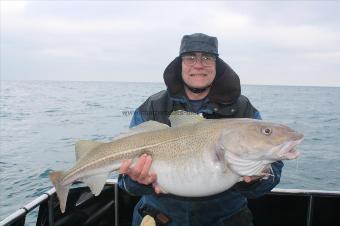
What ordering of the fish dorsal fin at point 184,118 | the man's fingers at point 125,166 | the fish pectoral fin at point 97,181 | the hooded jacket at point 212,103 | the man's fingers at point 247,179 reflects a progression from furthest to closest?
the hooded jacket at point 212,103 < the fish pectoral fin at point 97,181 < the fish dorsal fin at point 184,118 < the man's fingers at point 125,166 < the man's fingers at point 247,179

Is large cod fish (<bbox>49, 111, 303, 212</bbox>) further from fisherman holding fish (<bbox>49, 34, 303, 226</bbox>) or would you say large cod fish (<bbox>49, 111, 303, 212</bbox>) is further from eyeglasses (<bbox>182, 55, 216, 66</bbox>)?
eyeglasses (<bbox>182, 55, 216, 66</bbox>)

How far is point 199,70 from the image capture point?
4.26 meters

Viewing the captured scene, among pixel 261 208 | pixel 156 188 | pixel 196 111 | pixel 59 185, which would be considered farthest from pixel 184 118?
pixel 261 208

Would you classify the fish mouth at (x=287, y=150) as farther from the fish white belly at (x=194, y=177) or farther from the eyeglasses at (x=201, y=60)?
the eyeglasses at (x=201, y=60)

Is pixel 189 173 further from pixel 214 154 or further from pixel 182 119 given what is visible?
pixel 182 119

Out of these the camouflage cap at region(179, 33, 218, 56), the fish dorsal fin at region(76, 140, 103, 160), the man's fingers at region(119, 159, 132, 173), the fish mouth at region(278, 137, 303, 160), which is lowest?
the man's fingers at region(119, 159, 132, 173)

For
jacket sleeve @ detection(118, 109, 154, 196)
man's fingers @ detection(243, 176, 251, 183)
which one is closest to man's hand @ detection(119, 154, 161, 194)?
jacket sleeve @ detection(118, 109, 154, 196)

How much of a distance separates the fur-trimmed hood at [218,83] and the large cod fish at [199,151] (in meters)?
0.68

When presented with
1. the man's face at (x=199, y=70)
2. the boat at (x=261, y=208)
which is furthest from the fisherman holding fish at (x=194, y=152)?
the boat at (x=261, y=208)

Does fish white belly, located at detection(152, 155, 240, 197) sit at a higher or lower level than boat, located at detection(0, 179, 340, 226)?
higher

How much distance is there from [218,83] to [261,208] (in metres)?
2.38

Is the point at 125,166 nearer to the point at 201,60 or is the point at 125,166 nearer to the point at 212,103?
the point at 212,103

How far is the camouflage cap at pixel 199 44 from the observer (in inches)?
Result: 167

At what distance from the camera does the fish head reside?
3180mm
